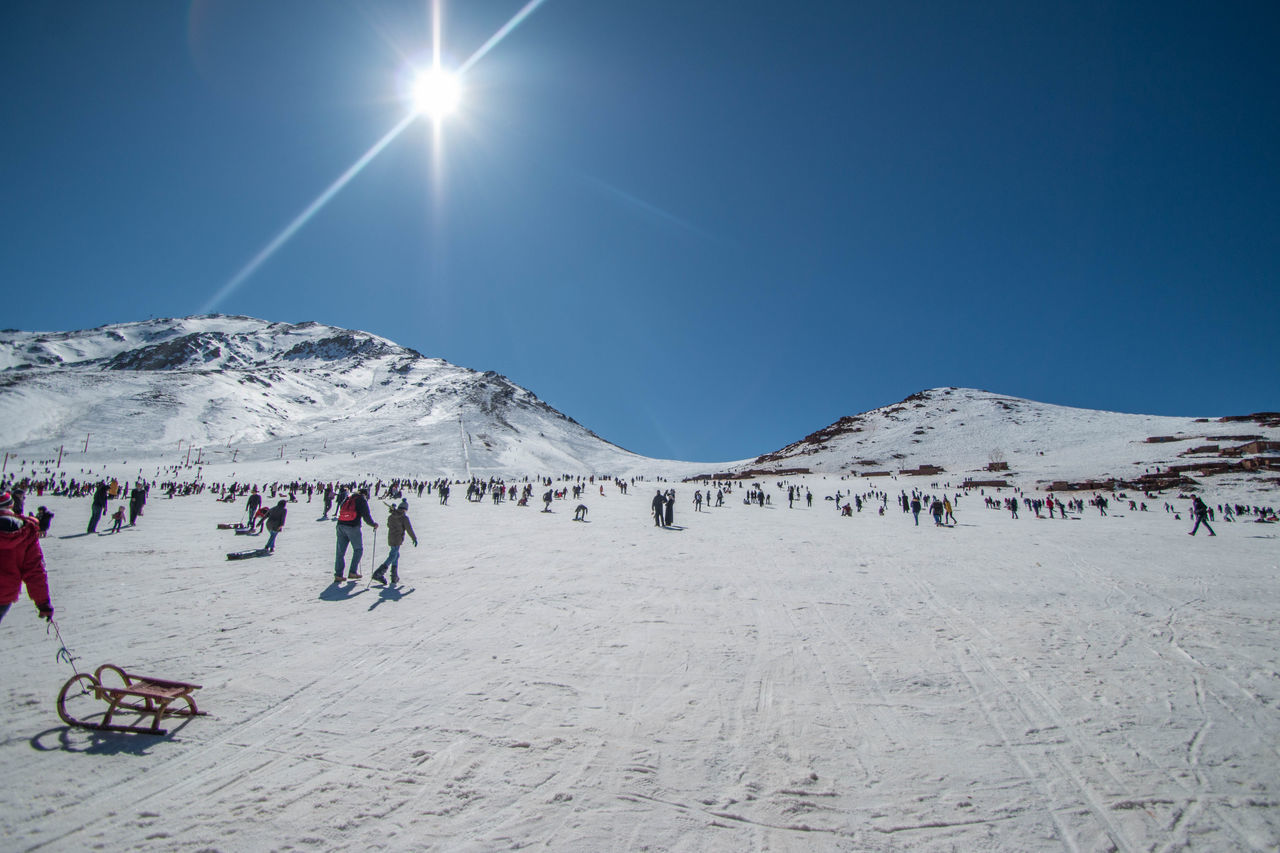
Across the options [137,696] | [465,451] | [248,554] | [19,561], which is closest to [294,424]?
[465,451]

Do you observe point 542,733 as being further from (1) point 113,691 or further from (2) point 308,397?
(2) point 308,397

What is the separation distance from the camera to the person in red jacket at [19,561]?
4.31 metres

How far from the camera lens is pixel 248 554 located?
12.1 m

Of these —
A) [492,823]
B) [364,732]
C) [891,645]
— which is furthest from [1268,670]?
[364,732]

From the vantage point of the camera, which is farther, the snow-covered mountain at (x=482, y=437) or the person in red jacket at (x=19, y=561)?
the snow-covered mountain at (x=482, y=437)

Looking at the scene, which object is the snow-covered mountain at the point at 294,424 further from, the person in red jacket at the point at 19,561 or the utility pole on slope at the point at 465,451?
the person in red jacket at the point at 19,561

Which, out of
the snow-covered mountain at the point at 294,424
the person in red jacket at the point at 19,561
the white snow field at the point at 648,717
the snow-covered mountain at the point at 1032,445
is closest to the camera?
the white snow field at the point at 648,717

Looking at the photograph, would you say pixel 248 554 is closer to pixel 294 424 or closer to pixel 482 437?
pixel 482 437

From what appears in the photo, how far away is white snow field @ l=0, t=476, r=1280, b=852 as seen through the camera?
3418 mm

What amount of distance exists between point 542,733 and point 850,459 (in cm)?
9547

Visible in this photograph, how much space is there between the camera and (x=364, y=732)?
14.6 ft

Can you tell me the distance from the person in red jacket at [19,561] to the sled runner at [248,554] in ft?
27.7

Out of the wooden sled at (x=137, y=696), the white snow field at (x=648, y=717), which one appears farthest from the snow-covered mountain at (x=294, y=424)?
the wooden sled at (x=137, y=696)

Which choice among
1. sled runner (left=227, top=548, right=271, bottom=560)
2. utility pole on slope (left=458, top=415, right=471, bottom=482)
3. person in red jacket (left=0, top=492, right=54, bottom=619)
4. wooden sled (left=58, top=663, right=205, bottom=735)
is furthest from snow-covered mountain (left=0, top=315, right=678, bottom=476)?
wooden sled (left=58, top=663, right=205, bottom=735)
